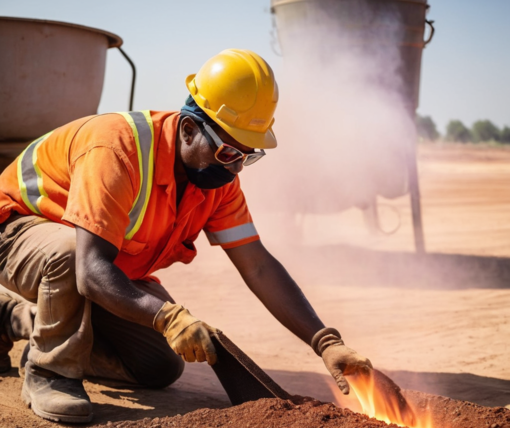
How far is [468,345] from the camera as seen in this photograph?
13.8ft

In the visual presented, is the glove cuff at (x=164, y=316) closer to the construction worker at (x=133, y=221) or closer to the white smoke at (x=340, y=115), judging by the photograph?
the construction worker at (x=133, y=221)

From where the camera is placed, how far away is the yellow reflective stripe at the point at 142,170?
2.80 m

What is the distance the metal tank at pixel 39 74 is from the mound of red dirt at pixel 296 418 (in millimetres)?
2810

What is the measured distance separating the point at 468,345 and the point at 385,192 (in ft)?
9.98

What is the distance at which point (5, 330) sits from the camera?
339 centimetres

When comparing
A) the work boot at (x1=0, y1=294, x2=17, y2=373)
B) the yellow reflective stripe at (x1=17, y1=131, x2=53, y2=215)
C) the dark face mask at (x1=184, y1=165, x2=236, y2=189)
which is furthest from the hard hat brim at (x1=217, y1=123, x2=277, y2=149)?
the work boot at (x1=0, y1=294, x2=17, y2=373)

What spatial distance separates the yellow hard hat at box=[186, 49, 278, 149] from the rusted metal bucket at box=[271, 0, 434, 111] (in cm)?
386

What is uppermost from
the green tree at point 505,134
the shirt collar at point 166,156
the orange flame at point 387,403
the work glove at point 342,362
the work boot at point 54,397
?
the shirt collar at point 166,156

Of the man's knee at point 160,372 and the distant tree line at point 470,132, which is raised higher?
the man's knee at point 160,372

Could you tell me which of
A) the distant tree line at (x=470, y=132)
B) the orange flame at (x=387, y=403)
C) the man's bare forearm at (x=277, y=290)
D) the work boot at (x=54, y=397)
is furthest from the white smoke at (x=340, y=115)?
the distant tree line at (x=470, y=132)

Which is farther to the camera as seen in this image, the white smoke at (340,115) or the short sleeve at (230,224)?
the white smoke at (340,115)

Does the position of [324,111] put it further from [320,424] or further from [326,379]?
[320,424]

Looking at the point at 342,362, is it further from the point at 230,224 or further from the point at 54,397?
the point at 54,397

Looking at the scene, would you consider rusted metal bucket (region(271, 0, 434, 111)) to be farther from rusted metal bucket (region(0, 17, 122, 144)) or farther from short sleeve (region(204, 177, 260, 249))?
short sleeve (region(204, 177, 260, 249))
